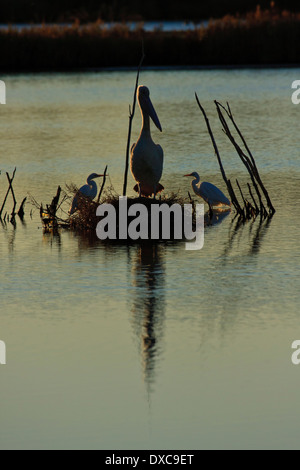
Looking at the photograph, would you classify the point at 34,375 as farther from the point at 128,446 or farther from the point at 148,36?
the point at 148,36

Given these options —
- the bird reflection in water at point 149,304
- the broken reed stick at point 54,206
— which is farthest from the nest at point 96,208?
the bird reflection in water at point 149,304

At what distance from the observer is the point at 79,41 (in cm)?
2986

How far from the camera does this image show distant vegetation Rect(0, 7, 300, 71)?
29.7 metres

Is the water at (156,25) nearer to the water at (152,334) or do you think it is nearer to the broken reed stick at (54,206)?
the water at (152,334)

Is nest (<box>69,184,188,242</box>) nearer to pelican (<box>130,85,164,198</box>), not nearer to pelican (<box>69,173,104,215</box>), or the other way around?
pelican (<box>69,173,104,215</box>)

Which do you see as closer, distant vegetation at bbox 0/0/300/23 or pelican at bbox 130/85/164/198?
pelican at bbox 130/85/164/198

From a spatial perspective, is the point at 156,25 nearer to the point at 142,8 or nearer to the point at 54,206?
the point at 142,8

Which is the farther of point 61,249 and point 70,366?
point 61,249

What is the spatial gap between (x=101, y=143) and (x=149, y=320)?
10.4m

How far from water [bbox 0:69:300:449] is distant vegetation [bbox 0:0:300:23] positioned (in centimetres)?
4075

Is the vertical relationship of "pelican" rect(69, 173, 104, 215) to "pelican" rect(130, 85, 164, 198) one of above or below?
below

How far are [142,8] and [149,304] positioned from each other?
5303 cm

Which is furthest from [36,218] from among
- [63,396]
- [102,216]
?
[63,396]

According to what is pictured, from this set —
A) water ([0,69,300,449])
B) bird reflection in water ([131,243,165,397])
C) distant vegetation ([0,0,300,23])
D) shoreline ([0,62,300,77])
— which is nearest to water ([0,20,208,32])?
distant vegetation ([0,0,300,23])
